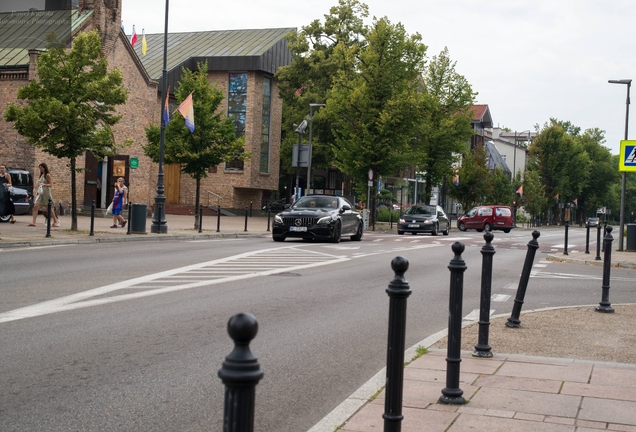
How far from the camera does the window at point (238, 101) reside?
174ft

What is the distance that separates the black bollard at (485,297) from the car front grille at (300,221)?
1759 centimetres

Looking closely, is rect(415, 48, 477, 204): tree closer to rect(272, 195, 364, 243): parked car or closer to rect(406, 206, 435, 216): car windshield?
rect(406, 206, 435, 216): car windshield

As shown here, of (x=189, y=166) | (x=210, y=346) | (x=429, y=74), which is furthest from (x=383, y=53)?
(x=210, y=346)

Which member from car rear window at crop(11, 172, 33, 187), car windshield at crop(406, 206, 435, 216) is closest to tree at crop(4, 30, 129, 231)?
car rear window at crop(11, 172, 33, 187)

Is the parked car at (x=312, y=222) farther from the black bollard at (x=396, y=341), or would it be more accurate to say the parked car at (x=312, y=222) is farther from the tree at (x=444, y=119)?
the tree at (x=444, y=119)

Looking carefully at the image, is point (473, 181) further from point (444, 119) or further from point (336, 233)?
point (336, 233)

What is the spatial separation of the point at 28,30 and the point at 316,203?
946 inches

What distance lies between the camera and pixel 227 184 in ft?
176

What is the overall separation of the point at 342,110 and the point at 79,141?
2382cm

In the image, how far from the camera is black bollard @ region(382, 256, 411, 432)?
3.87 metres

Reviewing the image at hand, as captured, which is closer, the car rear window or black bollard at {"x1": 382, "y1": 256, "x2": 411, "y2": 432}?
black bollard at {"x1": 382, "y1": 256, "x2": 411, "y2": 432}

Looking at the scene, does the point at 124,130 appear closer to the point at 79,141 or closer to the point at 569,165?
the point at 79,141

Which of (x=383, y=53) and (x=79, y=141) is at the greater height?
(x=383, y=53)

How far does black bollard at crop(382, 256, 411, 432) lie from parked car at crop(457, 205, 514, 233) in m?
49.5
